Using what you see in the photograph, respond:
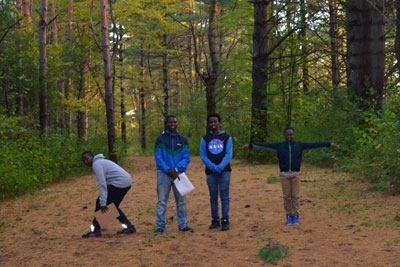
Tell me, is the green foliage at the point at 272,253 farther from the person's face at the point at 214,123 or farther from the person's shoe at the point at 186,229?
the person's face at the point at 214,123

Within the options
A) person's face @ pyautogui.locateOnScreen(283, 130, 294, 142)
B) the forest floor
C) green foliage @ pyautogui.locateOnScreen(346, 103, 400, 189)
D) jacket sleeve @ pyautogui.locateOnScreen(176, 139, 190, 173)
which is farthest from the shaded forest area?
jacket sleeve @ pyautogui.locateOnScreen(176, 139, 190, 173)

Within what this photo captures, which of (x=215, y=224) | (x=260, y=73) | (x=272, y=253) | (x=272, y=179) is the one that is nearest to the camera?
(x=272, y=253)

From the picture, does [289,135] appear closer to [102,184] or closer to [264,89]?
[102,184]

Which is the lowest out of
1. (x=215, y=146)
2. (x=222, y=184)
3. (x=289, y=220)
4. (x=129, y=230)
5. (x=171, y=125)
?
(x=129, y=230)

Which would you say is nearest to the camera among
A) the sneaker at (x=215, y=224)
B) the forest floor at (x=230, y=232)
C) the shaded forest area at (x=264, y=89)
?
the forest floor at (x=230, y=232)

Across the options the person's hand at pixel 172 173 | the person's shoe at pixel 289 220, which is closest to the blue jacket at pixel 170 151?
the person's hand at pixel 172 173

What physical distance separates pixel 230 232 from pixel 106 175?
2305 mm

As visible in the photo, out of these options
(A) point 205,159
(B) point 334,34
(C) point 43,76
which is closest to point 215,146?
(A) point 205,159

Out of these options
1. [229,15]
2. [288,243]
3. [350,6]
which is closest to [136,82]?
[229,15]

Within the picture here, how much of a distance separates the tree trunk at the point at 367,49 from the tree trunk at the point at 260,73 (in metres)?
3.79

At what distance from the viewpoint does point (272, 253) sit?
5598 millimetres

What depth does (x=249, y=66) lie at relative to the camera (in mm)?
25094

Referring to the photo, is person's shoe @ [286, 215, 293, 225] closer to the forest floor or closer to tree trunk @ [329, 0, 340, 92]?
the forest floor

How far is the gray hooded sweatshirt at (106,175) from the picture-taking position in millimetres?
7098
